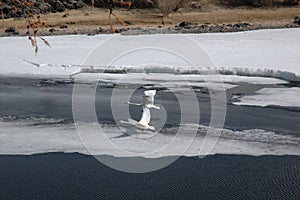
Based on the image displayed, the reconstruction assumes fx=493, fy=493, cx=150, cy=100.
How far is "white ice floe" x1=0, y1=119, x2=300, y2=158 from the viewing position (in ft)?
19.7

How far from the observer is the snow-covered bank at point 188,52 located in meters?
12.4

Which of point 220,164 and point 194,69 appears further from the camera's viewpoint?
point 194,69

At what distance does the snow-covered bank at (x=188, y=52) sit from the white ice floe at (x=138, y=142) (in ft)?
16.3

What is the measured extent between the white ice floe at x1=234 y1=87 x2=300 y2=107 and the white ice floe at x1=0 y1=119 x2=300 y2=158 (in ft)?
6.71

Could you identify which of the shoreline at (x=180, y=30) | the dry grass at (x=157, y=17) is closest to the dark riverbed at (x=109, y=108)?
the shoreline at (x=180, y=30)

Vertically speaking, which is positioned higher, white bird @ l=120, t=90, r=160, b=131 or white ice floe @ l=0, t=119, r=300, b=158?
white bird @ l=120, t=90, r=160, b=131

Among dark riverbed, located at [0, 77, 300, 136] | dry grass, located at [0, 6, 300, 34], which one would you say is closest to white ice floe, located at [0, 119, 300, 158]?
dark riverbed, located at [0, 77, 300, 136]

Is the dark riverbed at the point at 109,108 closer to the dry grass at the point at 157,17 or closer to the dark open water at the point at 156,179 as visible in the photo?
the dark open water at the point at 156,179

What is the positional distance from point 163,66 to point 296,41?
5886 millimetres

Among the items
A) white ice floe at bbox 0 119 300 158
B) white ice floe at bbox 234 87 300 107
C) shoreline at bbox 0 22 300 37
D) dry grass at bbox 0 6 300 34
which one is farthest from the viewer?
dry grass at bbox 0 6 300 34

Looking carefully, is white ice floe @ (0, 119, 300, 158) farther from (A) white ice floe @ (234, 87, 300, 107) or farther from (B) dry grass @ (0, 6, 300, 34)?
(B) dry grass @ (0, 6, 300, 34)

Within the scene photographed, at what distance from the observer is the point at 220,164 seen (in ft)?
18.4

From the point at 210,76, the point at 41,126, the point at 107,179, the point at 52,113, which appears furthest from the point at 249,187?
the point at 210,76

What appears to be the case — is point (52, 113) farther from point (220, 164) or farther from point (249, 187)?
point (249, 187)
